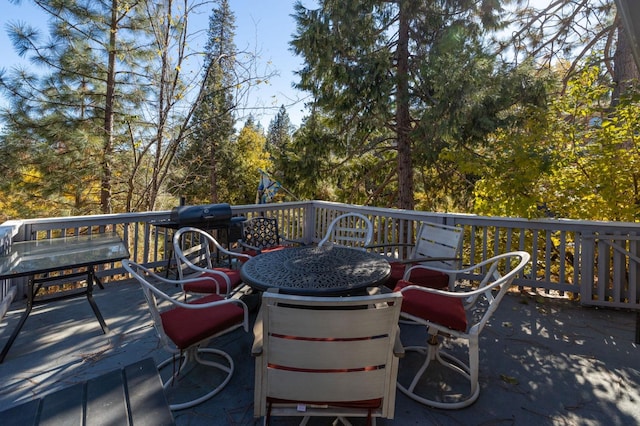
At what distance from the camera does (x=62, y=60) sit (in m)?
6.55

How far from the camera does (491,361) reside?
247 centimetres

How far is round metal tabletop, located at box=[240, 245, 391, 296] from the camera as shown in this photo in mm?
2051

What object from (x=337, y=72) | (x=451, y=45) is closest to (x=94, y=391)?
(x=337, y=72)

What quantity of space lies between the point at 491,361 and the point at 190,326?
2260 millimetres

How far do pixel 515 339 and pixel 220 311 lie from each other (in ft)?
8.42

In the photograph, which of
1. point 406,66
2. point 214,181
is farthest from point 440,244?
point 214,181

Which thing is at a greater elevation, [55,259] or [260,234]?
[260,234]

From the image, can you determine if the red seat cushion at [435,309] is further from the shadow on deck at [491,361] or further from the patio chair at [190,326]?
the patio chair at [190,326]

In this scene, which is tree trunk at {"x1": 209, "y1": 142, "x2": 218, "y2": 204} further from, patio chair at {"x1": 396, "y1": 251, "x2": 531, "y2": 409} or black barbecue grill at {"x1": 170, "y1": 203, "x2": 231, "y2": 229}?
patio chair at {"x1": 396, "y1": 251, "x2": 531, "y2": 409}

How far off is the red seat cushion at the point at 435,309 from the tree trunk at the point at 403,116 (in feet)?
16.0

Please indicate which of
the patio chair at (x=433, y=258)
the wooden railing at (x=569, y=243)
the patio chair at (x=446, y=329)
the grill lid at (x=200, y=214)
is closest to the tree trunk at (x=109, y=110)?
the wooden railing at (x=569, y=243)

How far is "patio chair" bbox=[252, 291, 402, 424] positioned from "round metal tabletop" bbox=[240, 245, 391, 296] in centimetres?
64

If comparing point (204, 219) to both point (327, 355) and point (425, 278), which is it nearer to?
point (425, 278)

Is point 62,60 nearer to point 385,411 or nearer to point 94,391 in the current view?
point 94,391
